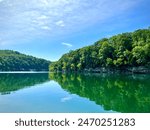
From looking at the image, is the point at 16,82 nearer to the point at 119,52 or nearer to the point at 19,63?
the point at 119,52

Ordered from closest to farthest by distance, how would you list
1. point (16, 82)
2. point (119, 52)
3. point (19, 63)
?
point (16, 82) < point (119, 52) < point (19, 63)

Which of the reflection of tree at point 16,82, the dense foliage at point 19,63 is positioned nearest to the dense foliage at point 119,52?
the reflection of tree at point 16,82

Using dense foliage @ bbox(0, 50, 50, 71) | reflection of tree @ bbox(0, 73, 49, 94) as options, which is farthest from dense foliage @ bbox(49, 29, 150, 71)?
dense foliage @ bbox(0, 50, 50, 71)

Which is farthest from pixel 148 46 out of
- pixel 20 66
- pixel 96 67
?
pixel 20 66

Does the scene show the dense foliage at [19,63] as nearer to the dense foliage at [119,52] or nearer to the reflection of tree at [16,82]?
the dense foliage at [119,52]

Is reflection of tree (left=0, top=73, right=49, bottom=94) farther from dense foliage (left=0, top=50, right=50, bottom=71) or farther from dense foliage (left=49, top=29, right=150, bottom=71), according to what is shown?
dense foliage (left=0, top=50, right=50, bottom=71)

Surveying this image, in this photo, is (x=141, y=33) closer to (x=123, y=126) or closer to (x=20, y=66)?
(x=123, y=126)

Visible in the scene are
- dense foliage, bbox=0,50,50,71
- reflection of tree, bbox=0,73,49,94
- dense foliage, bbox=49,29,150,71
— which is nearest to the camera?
reflection of tree, bbox=0,73,49,94

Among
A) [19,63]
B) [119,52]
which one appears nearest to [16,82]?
Result: [119,52]
